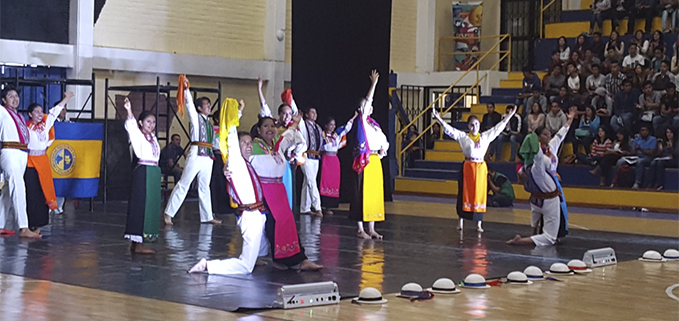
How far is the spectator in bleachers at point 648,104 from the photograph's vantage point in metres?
16.6

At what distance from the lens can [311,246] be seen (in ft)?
32.0

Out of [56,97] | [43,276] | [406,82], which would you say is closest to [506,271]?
[43,276]

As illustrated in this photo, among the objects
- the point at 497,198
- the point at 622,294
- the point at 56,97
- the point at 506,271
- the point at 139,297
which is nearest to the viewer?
the point at 139,297

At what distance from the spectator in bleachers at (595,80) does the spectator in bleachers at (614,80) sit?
0.24ft

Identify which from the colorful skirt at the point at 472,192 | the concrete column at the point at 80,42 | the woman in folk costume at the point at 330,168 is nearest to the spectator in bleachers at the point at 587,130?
the woman in folk costume at the point at 330,168

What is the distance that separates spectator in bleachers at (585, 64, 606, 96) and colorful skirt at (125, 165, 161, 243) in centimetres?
1110

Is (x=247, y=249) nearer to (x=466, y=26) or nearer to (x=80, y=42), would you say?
(x=80, y=42)

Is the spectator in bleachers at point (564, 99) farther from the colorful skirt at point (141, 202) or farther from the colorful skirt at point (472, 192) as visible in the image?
the colorful skirt at point (141, 202)

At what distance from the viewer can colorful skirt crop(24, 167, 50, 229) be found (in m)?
9.98

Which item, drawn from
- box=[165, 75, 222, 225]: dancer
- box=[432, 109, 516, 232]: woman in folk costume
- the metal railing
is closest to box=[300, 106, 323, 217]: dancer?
box=[165, 75, 222, 225]: dancer

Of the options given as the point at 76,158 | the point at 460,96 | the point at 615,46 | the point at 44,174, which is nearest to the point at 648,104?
the point at 615,46

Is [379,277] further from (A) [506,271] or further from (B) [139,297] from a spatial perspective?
(B) [139,297]

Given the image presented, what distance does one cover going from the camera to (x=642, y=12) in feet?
64.8

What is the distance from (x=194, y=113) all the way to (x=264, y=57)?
8831 millimetres
